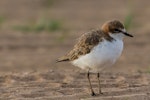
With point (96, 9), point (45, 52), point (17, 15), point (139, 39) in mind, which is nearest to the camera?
point (45, 52)

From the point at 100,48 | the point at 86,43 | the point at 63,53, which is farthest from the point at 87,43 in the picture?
the point at 63,53

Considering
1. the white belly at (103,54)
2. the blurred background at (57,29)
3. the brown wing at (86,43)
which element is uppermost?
the blurred background at (57,29)

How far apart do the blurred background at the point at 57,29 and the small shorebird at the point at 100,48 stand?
2.64m

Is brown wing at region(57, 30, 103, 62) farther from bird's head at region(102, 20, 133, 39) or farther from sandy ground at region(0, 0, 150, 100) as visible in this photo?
sandy ground at region(0, 0, 150, 100)

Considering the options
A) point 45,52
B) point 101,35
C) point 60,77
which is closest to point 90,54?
point 101,35

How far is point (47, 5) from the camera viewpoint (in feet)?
79.9

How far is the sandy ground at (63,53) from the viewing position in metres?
10.2

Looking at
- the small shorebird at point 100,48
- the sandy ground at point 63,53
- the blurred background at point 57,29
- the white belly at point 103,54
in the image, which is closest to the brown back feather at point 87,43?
the small shorebird at point 100,48

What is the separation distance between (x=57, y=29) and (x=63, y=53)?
325cm

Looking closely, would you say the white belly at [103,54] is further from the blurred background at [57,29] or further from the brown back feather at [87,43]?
the blurred background at [57,29]

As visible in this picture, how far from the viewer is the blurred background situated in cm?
1482

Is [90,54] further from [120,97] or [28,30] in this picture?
[28,30]

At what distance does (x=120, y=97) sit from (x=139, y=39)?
8070 millimetres

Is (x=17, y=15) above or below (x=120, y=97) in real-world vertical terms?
above
